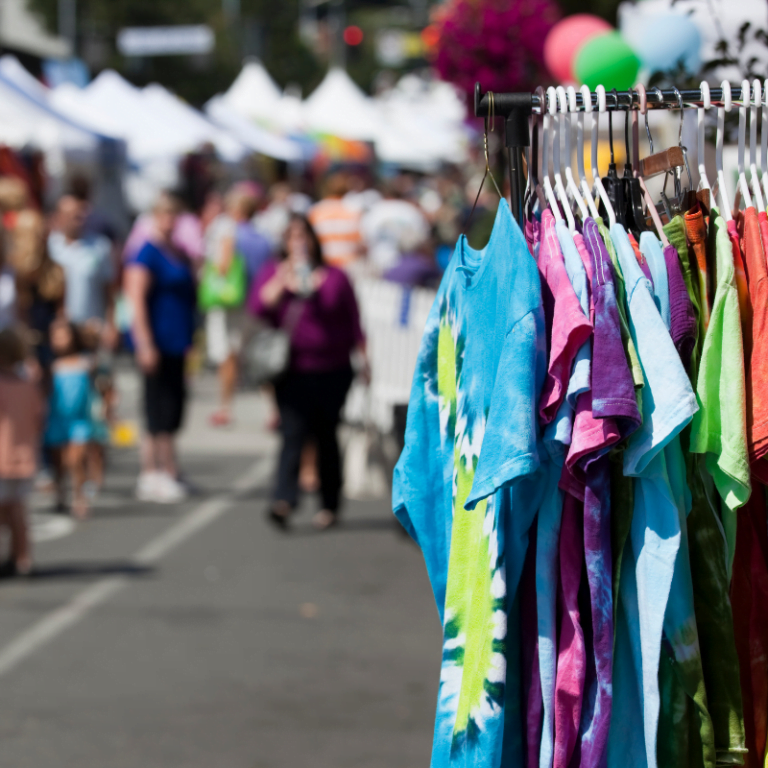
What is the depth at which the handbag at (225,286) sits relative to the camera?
12.0 meters

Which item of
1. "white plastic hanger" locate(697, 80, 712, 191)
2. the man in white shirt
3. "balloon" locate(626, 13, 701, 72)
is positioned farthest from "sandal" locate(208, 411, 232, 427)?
"white plastic hanger" locate(697, 80, 712, 191)

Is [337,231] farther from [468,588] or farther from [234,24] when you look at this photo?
[234,24]

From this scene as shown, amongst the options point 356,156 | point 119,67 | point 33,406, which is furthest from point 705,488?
point 119,67

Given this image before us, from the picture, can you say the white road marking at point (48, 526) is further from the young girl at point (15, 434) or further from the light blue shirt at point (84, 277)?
the light blue shirt at point (84, 277)

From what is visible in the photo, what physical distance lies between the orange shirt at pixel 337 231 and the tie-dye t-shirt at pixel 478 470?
26.9ft

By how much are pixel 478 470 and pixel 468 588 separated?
28 centimetres

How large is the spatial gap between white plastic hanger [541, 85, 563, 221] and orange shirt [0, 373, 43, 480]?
433 centimetres

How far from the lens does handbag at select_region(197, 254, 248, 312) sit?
12039 mm

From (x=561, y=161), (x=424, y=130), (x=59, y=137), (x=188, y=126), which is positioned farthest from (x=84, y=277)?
(x=424, y=130)

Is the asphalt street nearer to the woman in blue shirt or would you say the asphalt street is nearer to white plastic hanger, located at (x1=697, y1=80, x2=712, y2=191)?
the woman in blue shirt

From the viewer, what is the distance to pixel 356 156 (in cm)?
2577

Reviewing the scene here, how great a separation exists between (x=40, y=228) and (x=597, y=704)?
711 centimetres

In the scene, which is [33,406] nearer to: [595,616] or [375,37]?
[595,616]

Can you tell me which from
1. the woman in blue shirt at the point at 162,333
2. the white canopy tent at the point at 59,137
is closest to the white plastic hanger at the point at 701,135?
the woman in blue shirt at the point at 162,333
